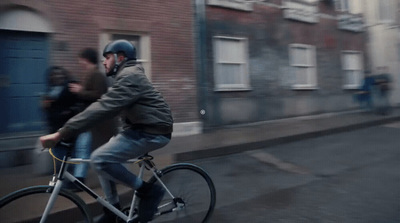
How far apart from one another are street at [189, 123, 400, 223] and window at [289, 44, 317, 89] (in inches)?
178

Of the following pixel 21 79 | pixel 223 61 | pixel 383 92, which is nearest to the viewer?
pixel 21 79

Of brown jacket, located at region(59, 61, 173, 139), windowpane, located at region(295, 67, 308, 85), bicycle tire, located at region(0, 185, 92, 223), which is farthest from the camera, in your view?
windowpane, located at region(295, 67, 308, 85)

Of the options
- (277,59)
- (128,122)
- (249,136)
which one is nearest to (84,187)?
(128,122)

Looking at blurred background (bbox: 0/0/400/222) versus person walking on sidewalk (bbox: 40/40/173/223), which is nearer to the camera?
person walking on sidewalk (bbox: 40/40/173/223)

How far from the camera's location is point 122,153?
3072mm

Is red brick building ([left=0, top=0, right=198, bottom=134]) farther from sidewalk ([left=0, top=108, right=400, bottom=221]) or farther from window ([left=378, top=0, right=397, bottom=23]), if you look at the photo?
window ([left=378, top=0, right=397, bottom=23])

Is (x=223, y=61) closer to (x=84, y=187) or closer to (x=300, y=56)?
(x=300, y=56)

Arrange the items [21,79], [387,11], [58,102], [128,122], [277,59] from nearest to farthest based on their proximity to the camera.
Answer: [128,122], [58,102], [21,79], [277,59], [387,11]

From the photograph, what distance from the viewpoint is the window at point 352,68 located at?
14844 millimetres

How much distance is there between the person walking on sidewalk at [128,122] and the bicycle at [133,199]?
0.33 feet

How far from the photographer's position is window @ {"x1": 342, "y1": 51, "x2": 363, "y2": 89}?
1484 cm

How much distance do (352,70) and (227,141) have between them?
915 cm

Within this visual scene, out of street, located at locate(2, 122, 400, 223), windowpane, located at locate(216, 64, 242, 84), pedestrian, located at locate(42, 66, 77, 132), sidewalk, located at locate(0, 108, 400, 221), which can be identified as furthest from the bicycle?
windowpane, located at locate(216, 64, 242, 84)

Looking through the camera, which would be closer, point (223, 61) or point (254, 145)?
point (254, 145)
